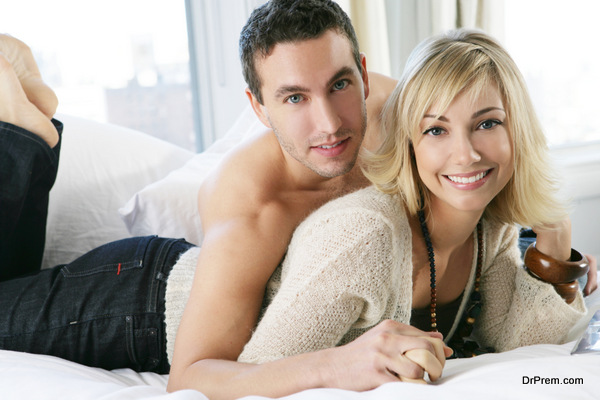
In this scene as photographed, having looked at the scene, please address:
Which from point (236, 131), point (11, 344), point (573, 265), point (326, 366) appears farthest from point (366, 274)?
point (236, 131)

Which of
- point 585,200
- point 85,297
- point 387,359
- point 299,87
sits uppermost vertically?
point 299,87

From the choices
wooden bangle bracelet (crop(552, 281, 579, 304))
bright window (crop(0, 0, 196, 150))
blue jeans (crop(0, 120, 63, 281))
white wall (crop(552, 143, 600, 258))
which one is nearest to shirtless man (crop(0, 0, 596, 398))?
blue jeans (crop(0, 120, 63, 281))

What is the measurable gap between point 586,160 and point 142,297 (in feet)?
7.26

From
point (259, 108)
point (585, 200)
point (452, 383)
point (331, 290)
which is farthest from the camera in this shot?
point (585, 200)

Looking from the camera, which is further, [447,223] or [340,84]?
[340,84]

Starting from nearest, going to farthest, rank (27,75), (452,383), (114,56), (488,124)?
(452,383) → (488,124) → (27,75) → (114,56)

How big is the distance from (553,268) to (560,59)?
84.7 inches

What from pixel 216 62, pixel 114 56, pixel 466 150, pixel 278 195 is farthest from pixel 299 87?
pixel 114 56

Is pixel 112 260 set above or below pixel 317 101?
below

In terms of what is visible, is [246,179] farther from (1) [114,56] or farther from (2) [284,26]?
(1) [114,56]

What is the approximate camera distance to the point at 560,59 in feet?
10.5

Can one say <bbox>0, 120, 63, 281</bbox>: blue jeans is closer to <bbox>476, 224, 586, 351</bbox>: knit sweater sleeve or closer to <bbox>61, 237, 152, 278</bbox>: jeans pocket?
<bbox>61, 237, 152, 278</bbox>: jeans pocket

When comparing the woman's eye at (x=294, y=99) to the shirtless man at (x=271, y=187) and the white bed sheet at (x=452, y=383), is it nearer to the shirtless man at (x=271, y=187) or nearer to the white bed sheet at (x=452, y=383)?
the shirtless man at (x=271, y=187)

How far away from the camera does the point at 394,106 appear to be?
128cm
